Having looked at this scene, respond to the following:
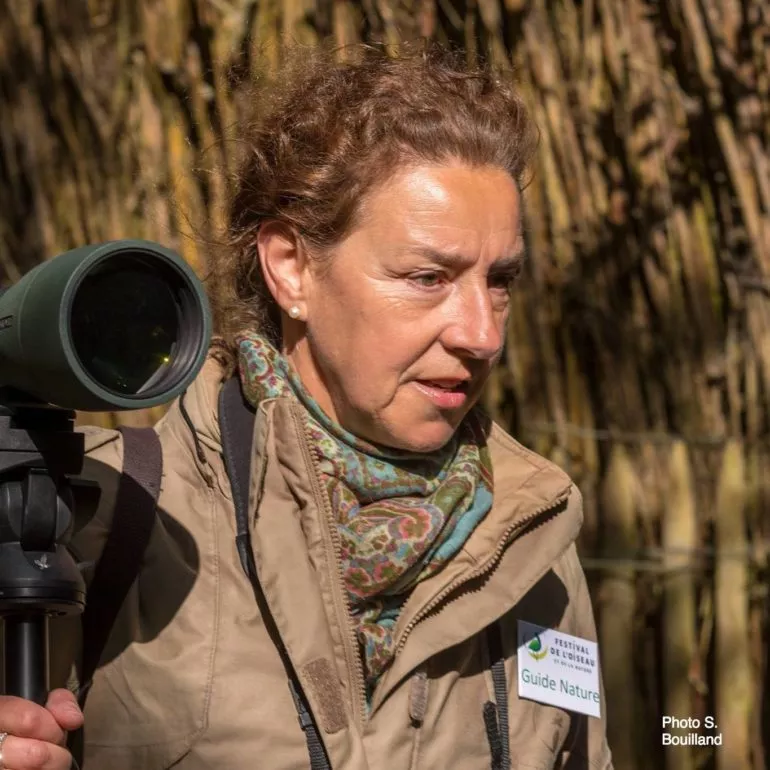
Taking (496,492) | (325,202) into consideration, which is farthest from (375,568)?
(325,202)

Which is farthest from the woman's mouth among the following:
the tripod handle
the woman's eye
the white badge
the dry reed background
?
the dry reed background

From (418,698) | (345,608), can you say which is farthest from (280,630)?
(418,698)

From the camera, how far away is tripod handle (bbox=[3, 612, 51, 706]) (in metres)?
1.21

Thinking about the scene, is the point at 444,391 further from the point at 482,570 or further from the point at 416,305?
the point at 482,570

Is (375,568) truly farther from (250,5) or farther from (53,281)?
(250,5)

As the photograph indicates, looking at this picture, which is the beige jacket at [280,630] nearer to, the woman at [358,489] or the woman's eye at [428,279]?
the woman at [358,489]

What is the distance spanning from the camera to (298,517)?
164 cm

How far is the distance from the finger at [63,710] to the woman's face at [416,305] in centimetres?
62

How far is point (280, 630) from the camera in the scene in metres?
1.55

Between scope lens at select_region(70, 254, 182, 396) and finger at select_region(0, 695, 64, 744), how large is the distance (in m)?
0.27

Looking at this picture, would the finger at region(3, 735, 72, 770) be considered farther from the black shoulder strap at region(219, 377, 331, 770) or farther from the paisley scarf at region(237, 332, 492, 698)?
the paisley scarf at region(237, 332, 492, 698)

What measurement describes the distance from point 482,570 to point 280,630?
30 centimetres

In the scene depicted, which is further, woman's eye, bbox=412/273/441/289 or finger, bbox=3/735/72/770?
woman's eye, bbox=412/273/441/289

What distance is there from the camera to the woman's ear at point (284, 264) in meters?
1.81
